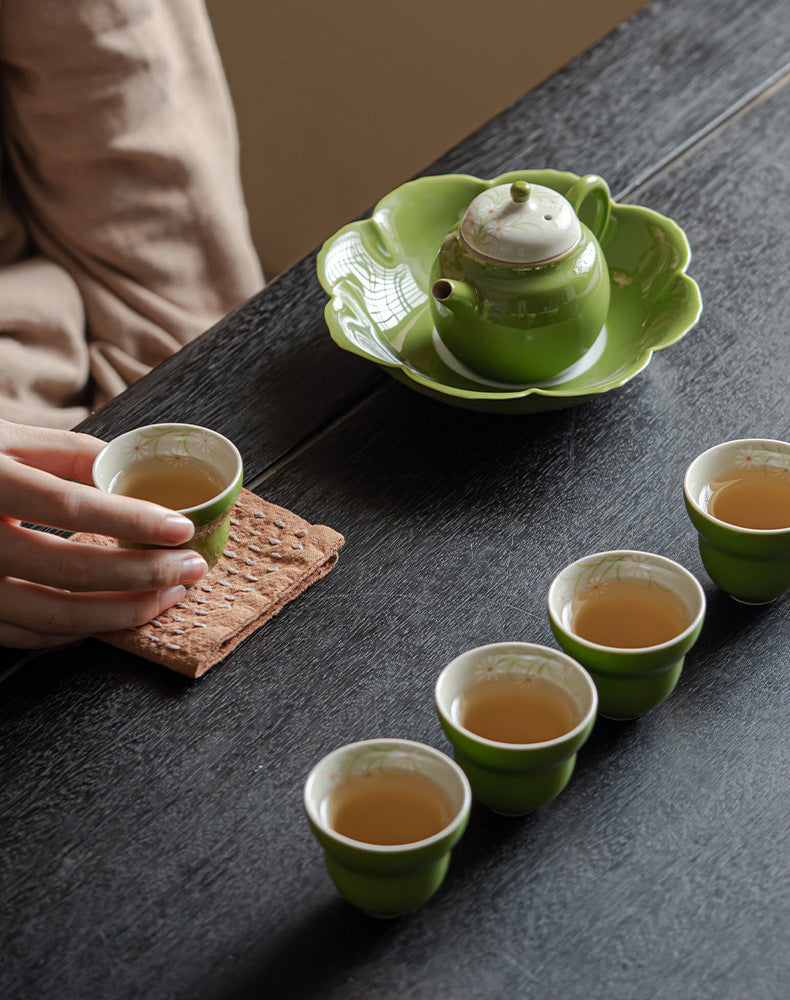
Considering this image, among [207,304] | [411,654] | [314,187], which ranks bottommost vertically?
[314,187]

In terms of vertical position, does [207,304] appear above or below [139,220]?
below

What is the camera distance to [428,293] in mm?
989

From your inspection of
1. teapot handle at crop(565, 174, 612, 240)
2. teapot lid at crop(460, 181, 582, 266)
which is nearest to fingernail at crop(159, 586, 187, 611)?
teapot lid at crop(460, 181, 582, 266)

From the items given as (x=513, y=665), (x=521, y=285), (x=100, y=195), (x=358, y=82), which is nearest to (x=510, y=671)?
(x=513, y=665)

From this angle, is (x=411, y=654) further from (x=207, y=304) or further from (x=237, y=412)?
(x=207, y=304)

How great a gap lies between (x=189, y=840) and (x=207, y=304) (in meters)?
0.92

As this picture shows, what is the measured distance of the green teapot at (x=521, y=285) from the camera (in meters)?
0.85

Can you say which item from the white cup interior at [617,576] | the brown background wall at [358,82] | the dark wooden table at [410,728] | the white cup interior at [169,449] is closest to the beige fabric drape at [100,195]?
the dark wooden table at [410,728]

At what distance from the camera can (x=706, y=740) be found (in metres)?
0.67

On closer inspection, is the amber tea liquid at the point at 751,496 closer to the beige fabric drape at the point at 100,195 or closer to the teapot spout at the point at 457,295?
the teapot spout at the point at 457,295

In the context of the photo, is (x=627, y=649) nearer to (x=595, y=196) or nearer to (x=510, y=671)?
(x=510, y=671)

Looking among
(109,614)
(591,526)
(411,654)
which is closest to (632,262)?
(591,526)

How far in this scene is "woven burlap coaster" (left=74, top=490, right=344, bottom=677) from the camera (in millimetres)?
739

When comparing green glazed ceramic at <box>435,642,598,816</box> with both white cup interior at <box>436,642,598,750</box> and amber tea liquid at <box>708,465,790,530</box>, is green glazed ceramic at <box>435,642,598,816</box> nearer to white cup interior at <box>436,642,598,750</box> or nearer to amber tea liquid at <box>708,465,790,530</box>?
white cup interior at <box>436,642,598,750</box>
